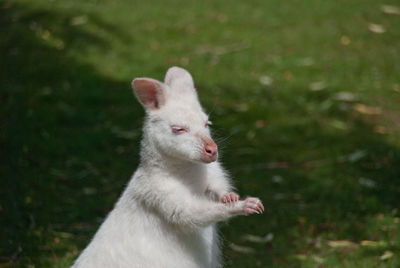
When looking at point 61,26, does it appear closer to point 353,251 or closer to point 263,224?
point 263,224

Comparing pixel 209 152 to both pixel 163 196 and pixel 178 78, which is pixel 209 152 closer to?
pixel 163 196

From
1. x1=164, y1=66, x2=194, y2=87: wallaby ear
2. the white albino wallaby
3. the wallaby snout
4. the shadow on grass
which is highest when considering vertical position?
x1=164, y1=66, x2=194, y2=87: wallaby ear

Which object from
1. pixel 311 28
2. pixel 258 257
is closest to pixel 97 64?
pixel 311 28

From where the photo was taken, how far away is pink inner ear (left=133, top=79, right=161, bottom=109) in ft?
12.1

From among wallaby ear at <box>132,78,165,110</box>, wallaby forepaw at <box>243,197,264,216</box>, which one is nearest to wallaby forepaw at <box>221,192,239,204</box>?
wallaby forepaw at <box>243,197,264,216</box>

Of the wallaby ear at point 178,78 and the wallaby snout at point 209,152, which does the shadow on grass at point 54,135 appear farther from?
the wallaby snout at point 209,152

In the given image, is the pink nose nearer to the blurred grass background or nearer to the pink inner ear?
the pink inner ear

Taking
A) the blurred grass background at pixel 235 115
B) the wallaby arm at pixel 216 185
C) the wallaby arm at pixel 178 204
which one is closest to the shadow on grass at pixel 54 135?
the blurred grass background at pixel 235 115

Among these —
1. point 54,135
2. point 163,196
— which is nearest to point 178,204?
point 163,196

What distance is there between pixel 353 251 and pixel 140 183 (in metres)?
2.05

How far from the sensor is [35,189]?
6395 mm

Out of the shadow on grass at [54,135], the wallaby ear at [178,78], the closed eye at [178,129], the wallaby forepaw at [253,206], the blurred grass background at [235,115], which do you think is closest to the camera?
the wallaby forepaw at [253,206]

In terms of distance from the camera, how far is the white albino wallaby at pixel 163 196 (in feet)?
11.9

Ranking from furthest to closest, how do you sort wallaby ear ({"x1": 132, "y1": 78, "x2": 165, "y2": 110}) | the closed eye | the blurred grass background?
the blurred grass background, wallaby ear ({"x1": 132, "y1": 78, "x2": 165, "y2": 110}), the closed eye
